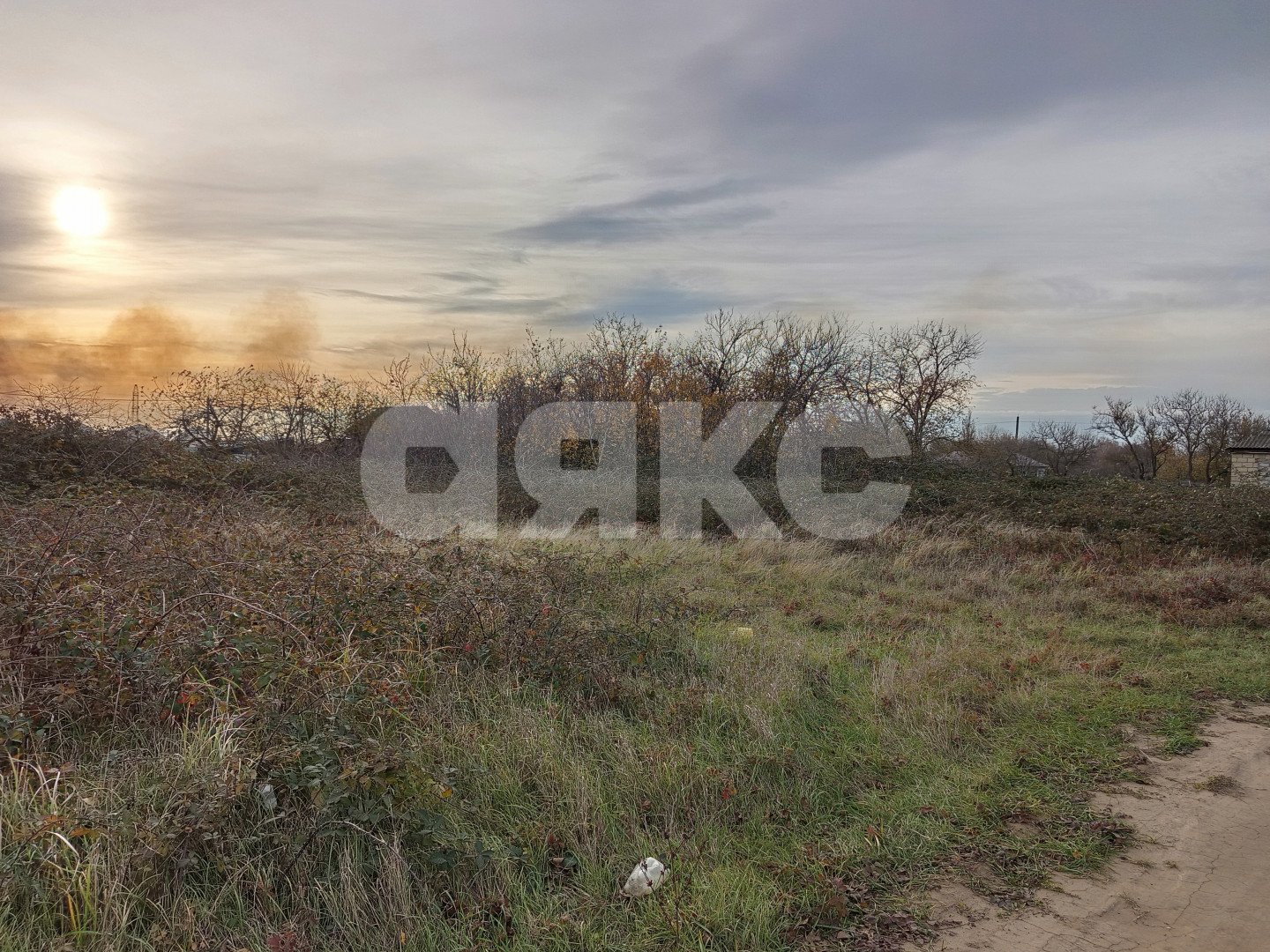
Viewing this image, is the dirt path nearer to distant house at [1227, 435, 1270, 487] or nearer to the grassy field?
the grassy field

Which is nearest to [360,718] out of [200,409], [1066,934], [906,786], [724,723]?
[724,723]

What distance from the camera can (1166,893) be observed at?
3.22 m

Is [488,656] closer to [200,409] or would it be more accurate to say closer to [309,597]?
[309,597]

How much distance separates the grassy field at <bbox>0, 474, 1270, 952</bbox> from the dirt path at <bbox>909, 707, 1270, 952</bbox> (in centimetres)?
16

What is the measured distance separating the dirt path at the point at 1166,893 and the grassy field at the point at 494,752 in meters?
0.16

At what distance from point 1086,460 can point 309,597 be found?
45564 mm

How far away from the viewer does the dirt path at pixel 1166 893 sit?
9.56 ft

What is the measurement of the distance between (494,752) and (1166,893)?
3.17m

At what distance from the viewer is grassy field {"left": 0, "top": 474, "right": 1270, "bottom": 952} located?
292 cm

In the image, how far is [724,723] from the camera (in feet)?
15.6

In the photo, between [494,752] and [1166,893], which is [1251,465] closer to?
[1166,893]

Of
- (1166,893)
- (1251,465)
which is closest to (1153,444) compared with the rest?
(1251,465)

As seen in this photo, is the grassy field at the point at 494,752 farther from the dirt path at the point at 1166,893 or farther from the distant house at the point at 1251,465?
the distant house at the point at 1251,465

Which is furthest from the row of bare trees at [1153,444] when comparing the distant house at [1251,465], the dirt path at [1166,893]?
the dirt path at [1166,893]
